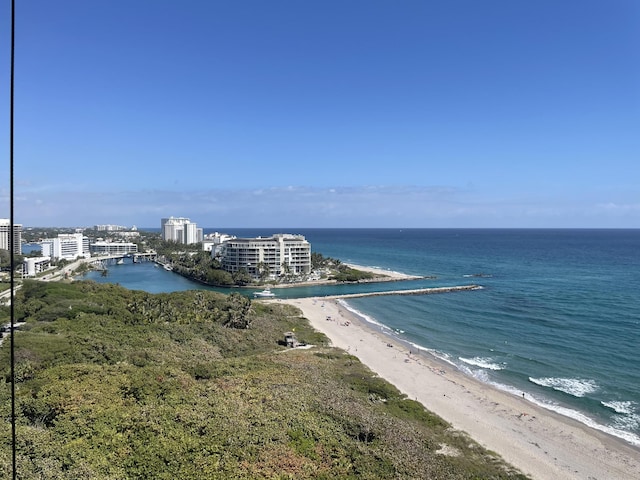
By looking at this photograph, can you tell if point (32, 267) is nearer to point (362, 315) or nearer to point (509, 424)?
point (362, 315)

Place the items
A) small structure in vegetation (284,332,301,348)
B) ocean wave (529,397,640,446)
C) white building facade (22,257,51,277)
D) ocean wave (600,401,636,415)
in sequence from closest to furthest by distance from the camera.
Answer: ocean wave (529,397,640,446) < ocean wave (600,401,636,415) < small structure in vegetation (284,332,301,348) < white building facade (22,257,51,277)

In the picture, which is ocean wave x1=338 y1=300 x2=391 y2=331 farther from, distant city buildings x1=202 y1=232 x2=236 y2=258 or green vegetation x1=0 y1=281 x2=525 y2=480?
distant city buildings x1=202 y1=232 x2=236 y2=258

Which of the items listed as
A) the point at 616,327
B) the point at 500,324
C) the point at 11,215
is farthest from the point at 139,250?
the point at 11,215

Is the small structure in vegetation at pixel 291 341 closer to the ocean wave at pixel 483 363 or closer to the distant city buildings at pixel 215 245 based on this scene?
the ocean wave at pixel 483 363

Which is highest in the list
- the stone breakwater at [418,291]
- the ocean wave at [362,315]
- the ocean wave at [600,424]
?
the stone breakwater at [418,291]

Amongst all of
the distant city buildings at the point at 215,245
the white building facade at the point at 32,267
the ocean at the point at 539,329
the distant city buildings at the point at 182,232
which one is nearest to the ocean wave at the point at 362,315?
the ocean at the point at 539,329

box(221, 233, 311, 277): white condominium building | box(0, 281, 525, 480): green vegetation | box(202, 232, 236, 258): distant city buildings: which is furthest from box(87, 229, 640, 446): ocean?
box(202, 232, 236, 258): distant city buildings
